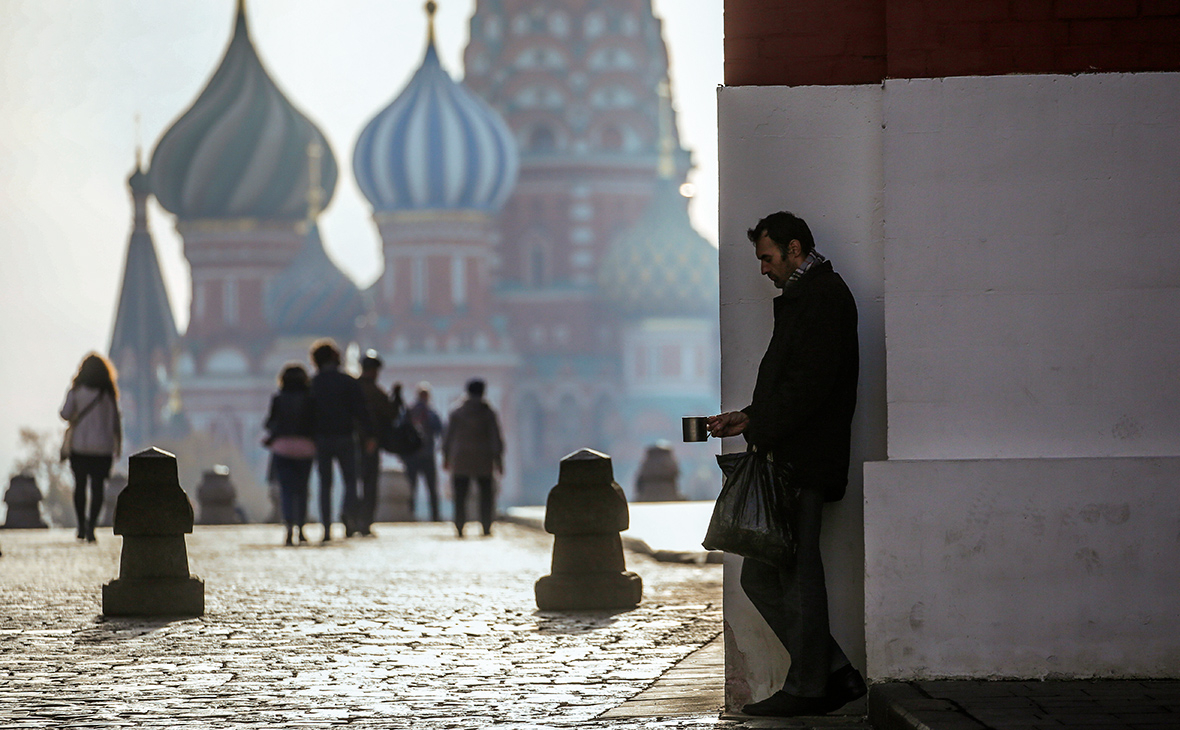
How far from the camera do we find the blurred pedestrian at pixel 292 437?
15.1 m

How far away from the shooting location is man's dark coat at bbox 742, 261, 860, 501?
5.89 metres

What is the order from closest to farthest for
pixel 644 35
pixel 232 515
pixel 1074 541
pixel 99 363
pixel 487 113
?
pixel 1074 541 < pixel 99 363 < pixel 232 515 < pixel 487 113 < pixel 644 35

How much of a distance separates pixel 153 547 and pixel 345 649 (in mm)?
2184

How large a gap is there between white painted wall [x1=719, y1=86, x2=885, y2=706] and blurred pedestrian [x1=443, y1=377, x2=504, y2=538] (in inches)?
395

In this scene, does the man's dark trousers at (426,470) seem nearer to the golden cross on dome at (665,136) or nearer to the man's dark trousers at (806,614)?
the man's dark trousers at (806,614)

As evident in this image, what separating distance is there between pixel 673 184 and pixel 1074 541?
91.8m

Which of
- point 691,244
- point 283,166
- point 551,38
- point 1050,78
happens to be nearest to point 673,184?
point 691,244

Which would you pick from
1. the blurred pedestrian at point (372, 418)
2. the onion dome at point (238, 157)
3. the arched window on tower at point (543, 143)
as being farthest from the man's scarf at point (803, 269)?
the arched window on tower at point (543, 143)

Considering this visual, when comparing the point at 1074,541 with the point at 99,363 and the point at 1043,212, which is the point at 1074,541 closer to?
the point at 1043,212

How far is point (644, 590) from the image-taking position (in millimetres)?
11047

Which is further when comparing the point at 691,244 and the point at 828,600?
the point at 691,244

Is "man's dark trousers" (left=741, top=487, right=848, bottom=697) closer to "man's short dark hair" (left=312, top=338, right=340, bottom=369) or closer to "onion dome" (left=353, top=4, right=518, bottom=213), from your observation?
"man's short dark hair" (left=312, top=338, right=340, bottom=369)

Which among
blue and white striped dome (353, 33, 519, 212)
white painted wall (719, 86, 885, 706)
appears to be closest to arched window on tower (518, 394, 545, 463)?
blue and white striped dome (353, 33, 519, 212)

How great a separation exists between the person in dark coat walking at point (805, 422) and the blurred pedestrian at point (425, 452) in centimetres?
1295
